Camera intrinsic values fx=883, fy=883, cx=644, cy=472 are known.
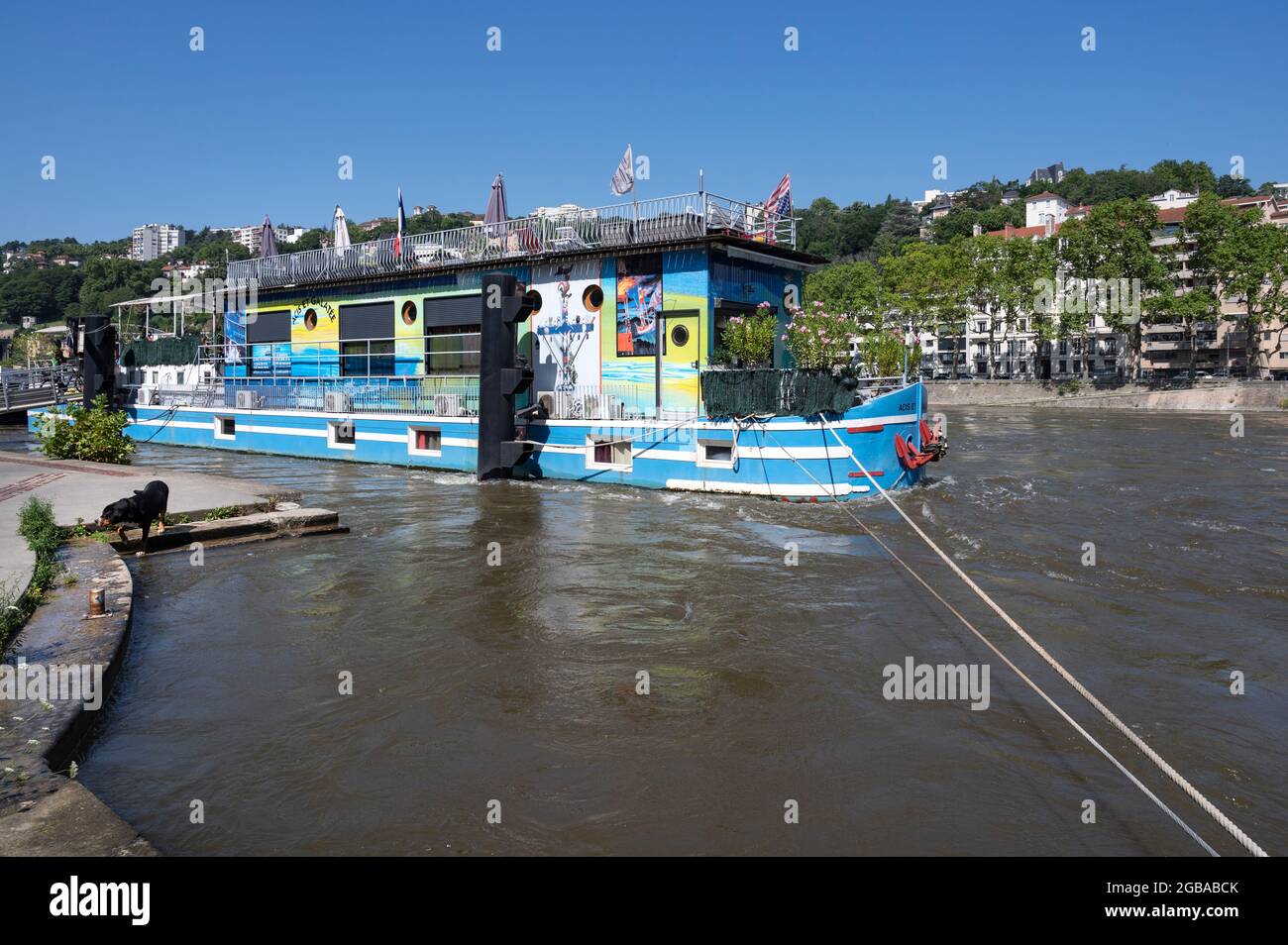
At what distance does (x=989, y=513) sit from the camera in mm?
17547

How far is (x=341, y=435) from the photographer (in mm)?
27438

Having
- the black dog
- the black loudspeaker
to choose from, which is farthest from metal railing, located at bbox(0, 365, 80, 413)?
the black dog

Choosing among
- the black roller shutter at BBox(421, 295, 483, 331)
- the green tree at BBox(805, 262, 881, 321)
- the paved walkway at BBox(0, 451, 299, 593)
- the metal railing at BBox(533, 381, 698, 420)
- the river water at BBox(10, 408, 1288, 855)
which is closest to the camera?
the river water at BBox(10, 408, 1288, 855)

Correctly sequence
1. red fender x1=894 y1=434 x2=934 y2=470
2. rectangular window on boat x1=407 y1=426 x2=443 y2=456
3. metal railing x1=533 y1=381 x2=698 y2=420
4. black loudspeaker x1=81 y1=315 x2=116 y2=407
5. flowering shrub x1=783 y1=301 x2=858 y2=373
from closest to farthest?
flowering shrub x1=783 y1=301 x2=858 y2=373 → red fender x1=894 y1=434 x2=934 y2=470 → metal railing x1=533 y1=381 x2=698 y2=420 → rectangular window on boat x1=407 y1=426 x2=443 y2=456 → black loudspeaker x1=81 y1=315 x2=116 y2=407

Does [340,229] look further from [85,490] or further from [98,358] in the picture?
[85,490]

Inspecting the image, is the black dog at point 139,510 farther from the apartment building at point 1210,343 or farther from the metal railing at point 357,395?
the apartment building at point 1210,343

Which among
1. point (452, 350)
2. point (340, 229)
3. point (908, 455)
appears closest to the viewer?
point (908, 455)

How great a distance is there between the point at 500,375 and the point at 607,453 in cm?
337

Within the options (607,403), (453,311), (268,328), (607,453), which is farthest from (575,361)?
(268,328)

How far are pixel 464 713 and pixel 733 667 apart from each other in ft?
8.56

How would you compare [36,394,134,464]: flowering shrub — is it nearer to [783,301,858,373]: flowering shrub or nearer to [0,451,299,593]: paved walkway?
[0,451,299,593]: paved walkway

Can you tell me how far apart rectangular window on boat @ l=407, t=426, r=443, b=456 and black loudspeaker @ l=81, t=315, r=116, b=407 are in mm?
16283

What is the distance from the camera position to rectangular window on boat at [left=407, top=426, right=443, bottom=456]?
82.0 feet
